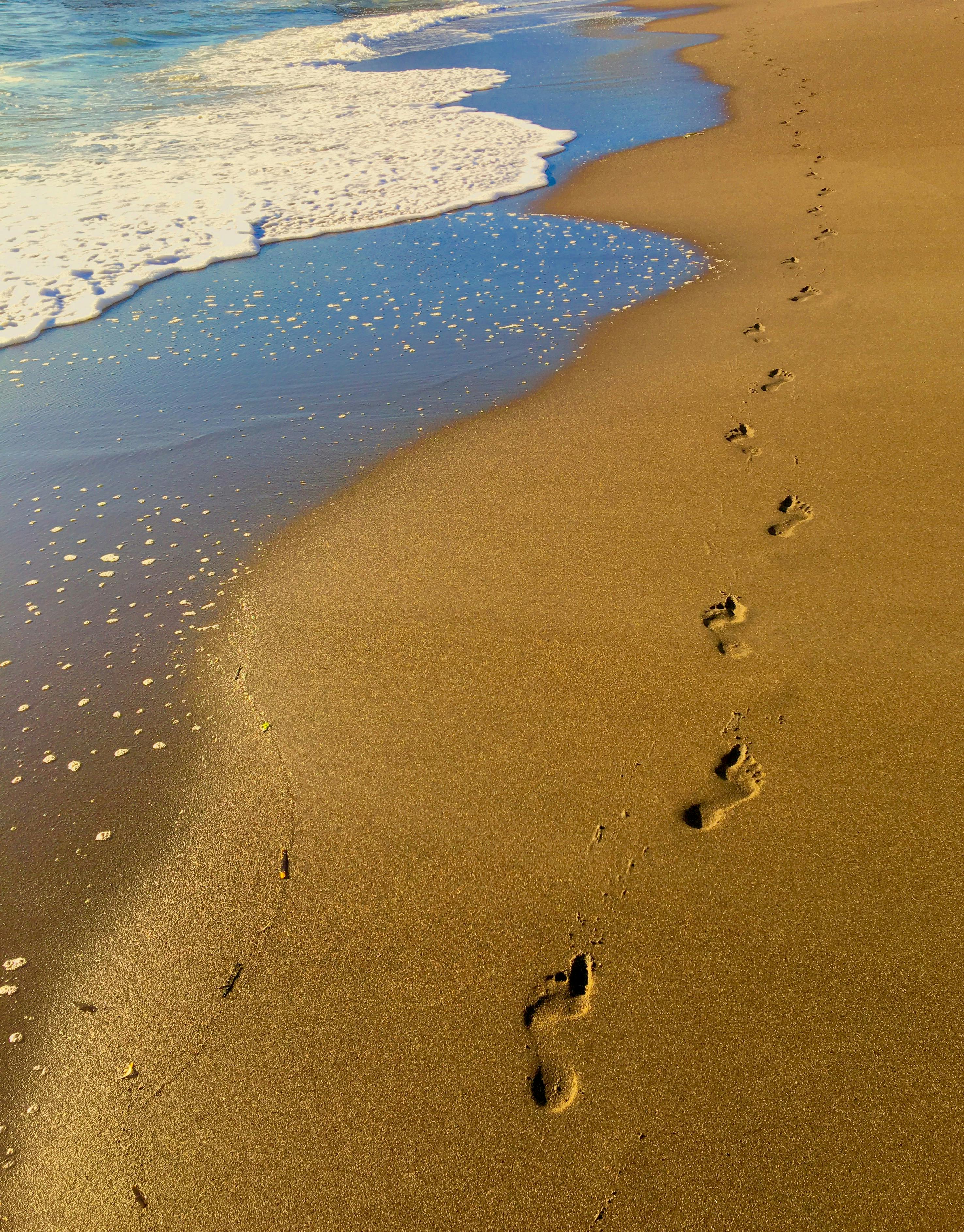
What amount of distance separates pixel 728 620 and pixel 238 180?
990cm

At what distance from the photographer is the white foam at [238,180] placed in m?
7.96

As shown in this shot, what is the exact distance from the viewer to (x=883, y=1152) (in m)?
1.94

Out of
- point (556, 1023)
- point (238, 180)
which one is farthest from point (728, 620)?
point (238, 180)

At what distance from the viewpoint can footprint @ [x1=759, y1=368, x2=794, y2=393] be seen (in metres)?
5.13

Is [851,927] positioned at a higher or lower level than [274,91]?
lower

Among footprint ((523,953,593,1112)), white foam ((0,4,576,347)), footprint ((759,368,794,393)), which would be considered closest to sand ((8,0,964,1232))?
footprint ((523,953,593,1112))

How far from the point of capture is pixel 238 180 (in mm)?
10492

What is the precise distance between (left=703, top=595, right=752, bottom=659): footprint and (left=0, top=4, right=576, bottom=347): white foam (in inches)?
239

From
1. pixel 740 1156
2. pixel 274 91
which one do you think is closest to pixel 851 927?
pixel 740 1156

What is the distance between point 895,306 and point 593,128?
295 inches

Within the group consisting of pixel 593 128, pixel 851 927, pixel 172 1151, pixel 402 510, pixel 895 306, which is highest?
pixel 593 128

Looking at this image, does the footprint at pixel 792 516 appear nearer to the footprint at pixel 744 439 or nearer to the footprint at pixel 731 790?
the footprint at pixel 744 439

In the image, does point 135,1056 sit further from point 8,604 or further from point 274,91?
point 274,91

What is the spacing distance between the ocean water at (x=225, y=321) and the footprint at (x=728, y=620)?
2.05 meters
